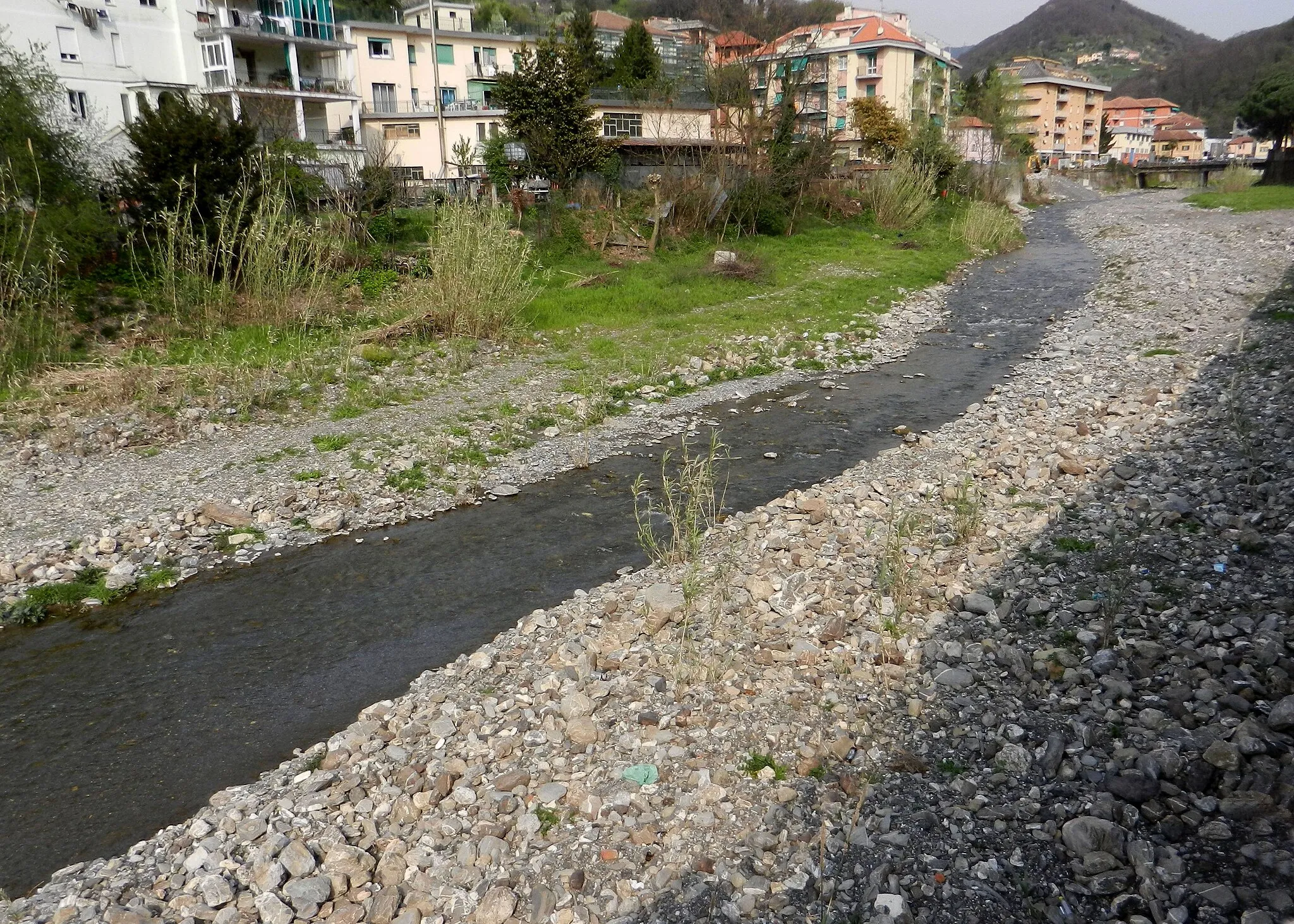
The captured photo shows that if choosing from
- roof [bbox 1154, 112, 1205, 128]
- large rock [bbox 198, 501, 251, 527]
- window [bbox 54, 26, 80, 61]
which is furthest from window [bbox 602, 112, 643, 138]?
roof [bbox 1154, 112, 1205, 128]

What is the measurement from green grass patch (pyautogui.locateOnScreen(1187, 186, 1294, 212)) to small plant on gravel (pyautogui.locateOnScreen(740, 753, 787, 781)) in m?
44.7

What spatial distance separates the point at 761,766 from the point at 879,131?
4560 centimetres

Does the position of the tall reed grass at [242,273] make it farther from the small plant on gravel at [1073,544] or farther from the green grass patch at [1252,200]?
the green grass patch at [1252,200]

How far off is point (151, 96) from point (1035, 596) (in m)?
43.7

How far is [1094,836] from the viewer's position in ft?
14.9

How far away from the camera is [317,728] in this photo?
677 cm

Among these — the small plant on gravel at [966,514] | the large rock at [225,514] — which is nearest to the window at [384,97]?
the large rock at [225,514]

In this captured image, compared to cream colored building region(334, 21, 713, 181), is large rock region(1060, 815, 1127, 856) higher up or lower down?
lower down

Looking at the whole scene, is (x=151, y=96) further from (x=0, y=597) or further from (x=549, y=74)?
(x=0, y=597)

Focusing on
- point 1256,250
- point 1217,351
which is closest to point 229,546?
point 1217,351

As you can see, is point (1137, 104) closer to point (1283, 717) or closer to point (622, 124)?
point (622, 124)

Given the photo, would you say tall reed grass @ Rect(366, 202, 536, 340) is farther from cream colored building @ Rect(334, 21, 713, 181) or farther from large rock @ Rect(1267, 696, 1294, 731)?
cream colored building @ Rect(334, 21, 713, 181)

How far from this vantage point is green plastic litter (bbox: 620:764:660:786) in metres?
5.50

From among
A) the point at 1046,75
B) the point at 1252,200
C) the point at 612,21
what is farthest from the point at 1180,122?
the point at 1252,200
